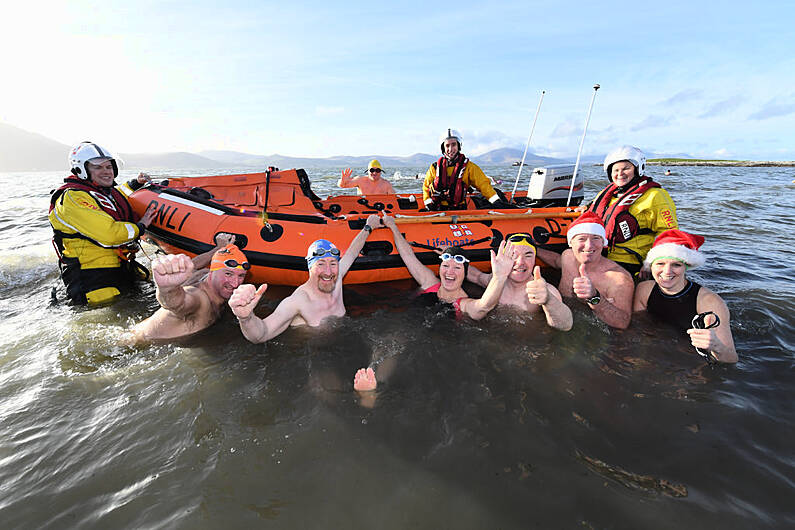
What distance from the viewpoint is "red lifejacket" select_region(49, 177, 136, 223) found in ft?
12.6

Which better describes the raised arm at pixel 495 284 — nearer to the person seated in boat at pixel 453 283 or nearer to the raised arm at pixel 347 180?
the person seated in boat at pixel 453 283

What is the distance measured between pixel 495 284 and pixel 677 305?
1.54m

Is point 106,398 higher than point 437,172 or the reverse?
the reverse

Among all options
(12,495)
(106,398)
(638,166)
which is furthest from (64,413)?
(638,166)

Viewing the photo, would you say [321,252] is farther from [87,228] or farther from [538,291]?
[87,228]

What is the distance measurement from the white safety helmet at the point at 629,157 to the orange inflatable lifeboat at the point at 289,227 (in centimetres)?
126

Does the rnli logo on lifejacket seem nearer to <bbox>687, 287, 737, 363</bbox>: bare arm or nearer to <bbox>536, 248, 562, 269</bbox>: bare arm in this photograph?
<bbox>536, 248, 562, 269</bbox>: bare arm

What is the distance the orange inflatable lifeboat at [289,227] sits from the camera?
171 inches

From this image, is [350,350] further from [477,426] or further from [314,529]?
[314,529]

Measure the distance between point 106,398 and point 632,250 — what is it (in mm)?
4860

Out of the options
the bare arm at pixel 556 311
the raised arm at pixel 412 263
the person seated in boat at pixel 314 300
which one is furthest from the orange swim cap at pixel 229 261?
the bare arm at pixel 556 311

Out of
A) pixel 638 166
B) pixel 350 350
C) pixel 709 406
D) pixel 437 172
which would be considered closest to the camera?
pixel 709 406

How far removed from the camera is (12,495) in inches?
73.4

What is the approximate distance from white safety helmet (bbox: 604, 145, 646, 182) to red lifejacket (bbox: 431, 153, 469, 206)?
7.52 feet
